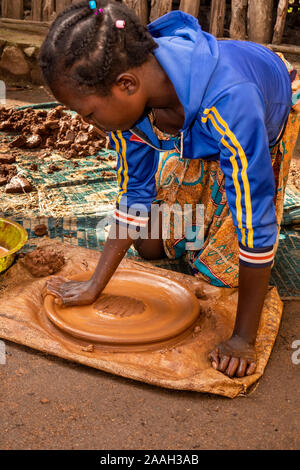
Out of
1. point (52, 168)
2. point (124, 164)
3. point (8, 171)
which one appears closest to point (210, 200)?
point (124, 164)

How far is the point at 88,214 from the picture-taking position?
317 centimetres

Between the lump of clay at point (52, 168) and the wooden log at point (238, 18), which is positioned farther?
the wooden log at point (238, 18)

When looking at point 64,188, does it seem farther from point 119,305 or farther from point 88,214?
point 119,305

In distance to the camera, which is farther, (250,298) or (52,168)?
(52,168)

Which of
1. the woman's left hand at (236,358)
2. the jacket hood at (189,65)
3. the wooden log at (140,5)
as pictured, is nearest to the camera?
the jacket hood at (189,65)

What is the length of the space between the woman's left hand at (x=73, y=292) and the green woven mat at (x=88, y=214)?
0.55m

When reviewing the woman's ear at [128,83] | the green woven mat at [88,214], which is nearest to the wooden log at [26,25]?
the green woven mat at [88,214]

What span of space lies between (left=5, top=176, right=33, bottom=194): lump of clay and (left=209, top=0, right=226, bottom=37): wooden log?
3.26 meters

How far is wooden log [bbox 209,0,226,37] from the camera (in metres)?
5.44

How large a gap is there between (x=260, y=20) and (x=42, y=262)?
4.01 m

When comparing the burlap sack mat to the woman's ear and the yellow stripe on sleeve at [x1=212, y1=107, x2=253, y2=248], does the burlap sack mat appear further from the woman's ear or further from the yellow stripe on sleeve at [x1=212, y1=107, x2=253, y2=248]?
the woman's ear

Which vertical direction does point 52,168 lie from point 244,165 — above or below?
below

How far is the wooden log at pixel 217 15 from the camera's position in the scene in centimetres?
544

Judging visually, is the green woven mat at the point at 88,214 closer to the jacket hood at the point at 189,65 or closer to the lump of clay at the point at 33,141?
the lump of clay at the point at 33,141
